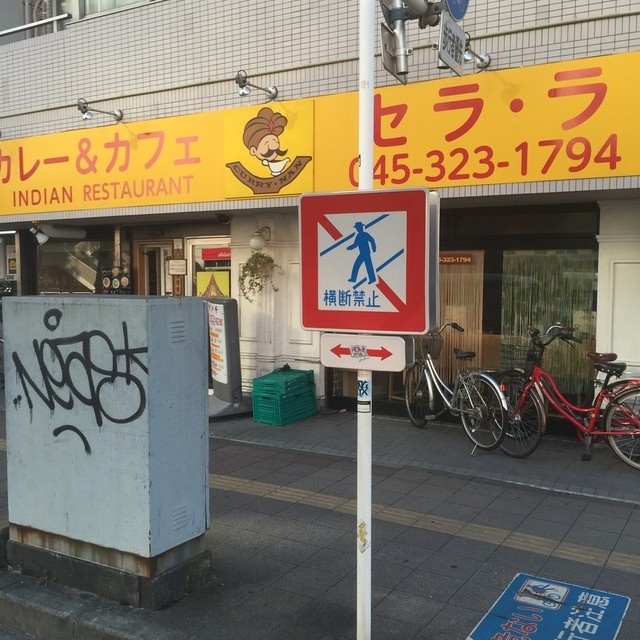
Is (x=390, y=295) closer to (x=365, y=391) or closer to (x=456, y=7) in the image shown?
(x=365, y=391)

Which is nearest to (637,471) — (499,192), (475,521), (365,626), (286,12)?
(475,521)

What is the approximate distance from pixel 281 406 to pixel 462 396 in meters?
2.26

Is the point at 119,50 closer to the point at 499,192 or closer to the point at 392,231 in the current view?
the point at 499,192

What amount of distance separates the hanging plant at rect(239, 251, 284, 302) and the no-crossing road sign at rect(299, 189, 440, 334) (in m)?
5.53

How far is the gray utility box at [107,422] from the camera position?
3711 mm

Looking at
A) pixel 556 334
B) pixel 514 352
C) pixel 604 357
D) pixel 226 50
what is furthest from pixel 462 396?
pixel 226 50

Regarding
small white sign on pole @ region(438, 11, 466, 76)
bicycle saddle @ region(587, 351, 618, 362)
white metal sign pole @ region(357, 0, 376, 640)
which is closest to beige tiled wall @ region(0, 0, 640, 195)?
small white sign on pole @ region(438, 11, 466, 76)

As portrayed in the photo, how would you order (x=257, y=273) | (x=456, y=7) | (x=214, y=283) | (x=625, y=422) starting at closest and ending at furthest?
(x=456, y=7)
(x=625, y=422)
(x=257, y=273)
(x=214, y=283)

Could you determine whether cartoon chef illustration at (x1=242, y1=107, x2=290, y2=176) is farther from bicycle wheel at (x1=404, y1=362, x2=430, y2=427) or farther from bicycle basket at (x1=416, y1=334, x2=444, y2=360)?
bicycle wheel at (x1=404, y1=362, x2=430, y2=427)

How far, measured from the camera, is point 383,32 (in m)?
4.07

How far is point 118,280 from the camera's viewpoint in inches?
427

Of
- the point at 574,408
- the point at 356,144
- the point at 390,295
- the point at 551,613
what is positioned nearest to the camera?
the point at 390,295

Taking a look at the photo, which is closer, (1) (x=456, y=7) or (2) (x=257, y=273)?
(1) (x=456, y=7)

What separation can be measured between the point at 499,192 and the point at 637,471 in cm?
292
